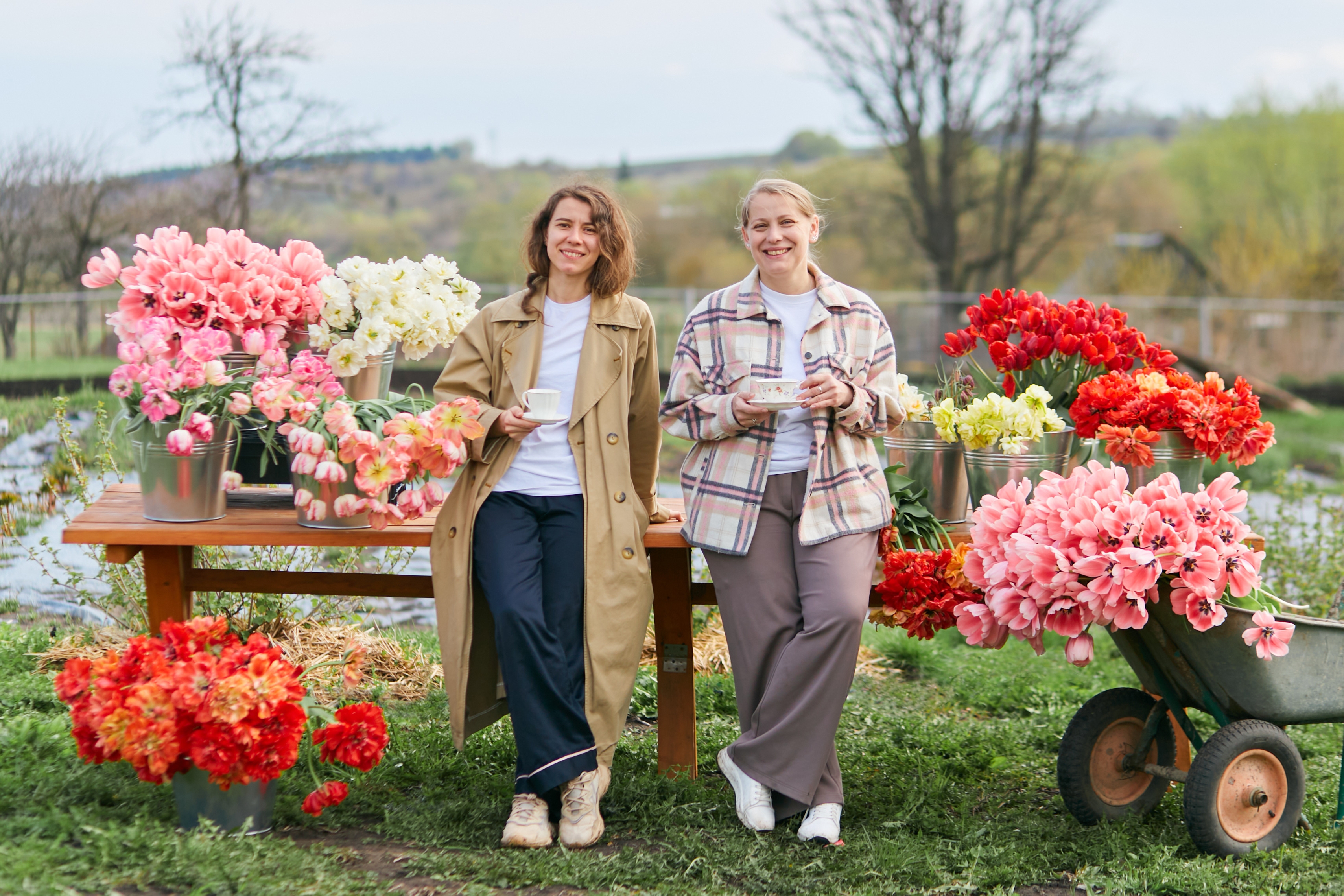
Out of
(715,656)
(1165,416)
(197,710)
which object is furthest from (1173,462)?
(197,710)

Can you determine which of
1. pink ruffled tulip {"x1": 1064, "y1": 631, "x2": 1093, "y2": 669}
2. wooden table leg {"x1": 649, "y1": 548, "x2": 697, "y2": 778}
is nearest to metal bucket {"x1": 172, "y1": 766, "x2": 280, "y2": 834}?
wooden table leg {"x1": 649, "y1": 548, "x2": 697, "y2": 778}

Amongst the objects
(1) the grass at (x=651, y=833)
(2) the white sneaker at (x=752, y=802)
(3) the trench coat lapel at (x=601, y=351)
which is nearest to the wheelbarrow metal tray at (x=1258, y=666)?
(1) the grass at (x=651, y=833)

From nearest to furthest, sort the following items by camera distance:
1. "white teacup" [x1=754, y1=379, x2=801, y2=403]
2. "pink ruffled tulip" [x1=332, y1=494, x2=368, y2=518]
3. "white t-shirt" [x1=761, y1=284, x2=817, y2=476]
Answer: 1. "white teacup" [x1=754, y1=379, x2=801, y2=403]
2. "pink ruffled tulip" [x1=332, y1=494, x2=368, y2=518]
3. "white t-shirt" [x1=761, y1=284, x2=817, y2=476]

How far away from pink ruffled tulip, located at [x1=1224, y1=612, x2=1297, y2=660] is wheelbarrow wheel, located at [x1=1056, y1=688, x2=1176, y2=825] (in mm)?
453

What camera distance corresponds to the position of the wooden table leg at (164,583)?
10.2 feet

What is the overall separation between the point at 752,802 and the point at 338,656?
2170 millimetres

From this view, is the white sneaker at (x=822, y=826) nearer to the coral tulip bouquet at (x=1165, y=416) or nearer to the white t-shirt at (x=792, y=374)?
the white t-shirt at (x=792, y=374)

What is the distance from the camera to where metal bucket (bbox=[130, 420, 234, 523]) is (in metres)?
2.96

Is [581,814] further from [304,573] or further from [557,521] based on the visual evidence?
[304,573]

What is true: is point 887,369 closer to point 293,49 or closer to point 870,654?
point 870,654

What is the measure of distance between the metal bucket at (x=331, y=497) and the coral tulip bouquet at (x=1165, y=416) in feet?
6.86

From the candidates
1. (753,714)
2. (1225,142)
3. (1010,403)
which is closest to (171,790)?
(753,714)

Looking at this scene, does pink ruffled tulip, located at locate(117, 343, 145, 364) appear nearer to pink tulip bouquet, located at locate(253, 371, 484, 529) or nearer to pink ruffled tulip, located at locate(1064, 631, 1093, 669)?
pink tulip bouquet, located at locate(253, 371, 484, 529)

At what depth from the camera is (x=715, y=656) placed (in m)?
4.71
